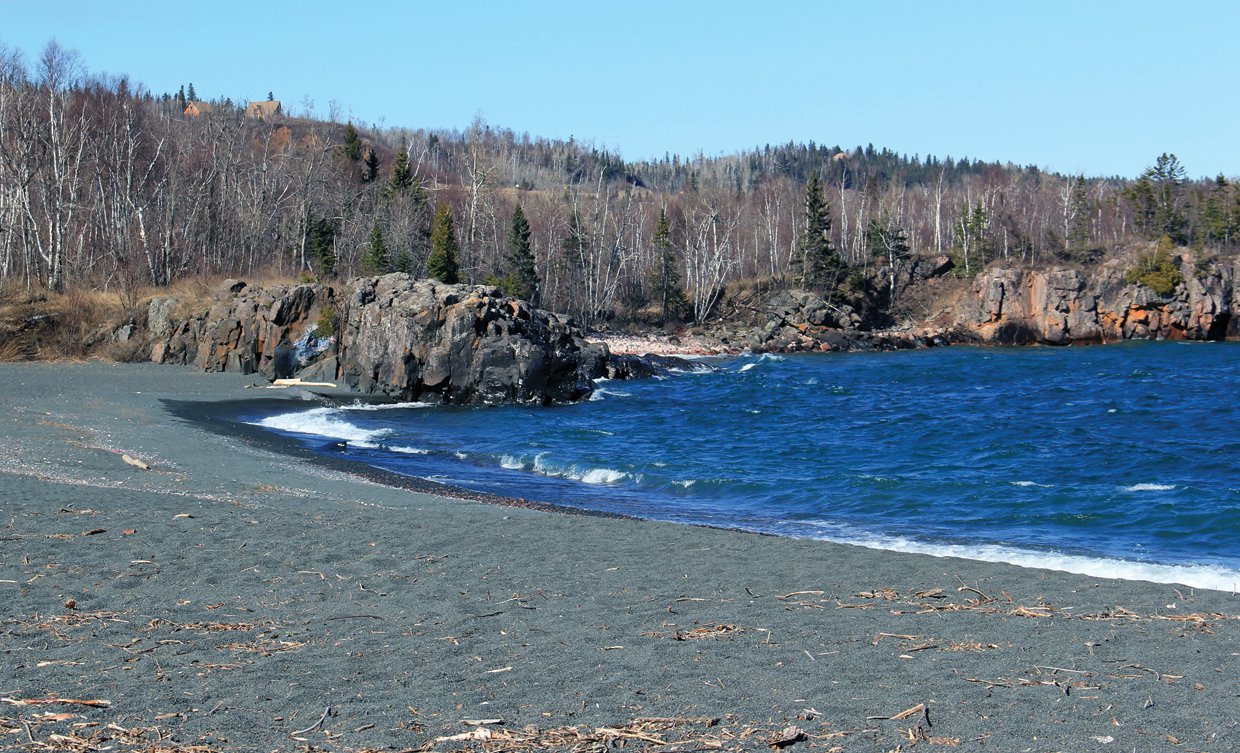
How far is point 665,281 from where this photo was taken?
3339 inches

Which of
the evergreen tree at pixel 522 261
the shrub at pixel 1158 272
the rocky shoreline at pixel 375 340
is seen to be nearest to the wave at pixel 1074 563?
the rocky shoreline at pixel 375 340

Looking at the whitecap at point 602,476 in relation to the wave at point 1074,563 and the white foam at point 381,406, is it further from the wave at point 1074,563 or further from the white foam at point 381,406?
the white foam at point 381,406

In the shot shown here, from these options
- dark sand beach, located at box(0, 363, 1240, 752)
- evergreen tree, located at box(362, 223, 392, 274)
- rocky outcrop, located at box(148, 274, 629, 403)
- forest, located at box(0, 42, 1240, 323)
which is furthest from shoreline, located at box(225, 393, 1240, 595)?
evergreen tree, located at box(362, 223, 392, 274)

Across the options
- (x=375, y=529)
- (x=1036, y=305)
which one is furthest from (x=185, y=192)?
(x=1036, y=305)

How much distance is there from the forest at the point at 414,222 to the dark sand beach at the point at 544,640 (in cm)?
3864

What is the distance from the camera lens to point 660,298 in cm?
8612

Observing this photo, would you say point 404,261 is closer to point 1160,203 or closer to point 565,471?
point 565,471

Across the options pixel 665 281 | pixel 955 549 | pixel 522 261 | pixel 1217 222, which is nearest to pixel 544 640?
pixel 955 549

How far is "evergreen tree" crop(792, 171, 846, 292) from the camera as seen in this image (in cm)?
8481

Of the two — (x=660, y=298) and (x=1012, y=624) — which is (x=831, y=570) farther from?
(x=660, y=298)

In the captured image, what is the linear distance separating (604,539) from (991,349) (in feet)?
218

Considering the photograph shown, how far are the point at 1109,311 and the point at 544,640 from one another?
8291 cm

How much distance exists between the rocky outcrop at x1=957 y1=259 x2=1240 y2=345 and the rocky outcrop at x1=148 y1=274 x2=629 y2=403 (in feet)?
165

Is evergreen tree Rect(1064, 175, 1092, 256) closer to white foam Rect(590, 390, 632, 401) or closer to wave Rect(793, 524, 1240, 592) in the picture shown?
white foam Rect(590, 390, 632, 401)
